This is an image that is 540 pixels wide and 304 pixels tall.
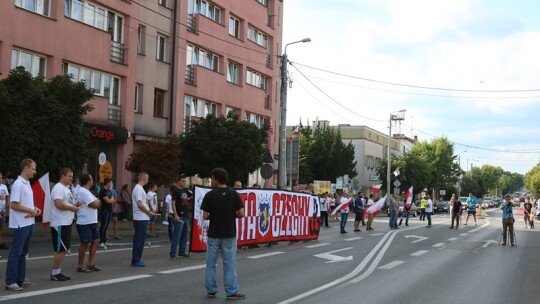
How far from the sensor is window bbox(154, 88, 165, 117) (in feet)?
106

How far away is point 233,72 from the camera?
39.7 m

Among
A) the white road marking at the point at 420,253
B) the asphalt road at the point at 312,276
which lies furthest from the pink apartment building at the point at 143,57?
the white road marking at the point at 420,253

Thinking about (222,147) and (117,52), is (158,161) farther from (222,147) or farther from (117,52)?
(117,52)

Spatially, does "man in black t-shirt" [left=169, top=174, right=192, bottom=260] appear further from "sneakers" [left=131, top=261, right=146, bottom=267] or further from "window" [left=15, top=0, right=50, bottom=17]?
"window" [left=15, top=0, right=50, bottom=17]

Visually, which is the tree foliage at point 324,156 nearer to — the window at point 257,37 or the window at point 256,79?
the window at point 256,79

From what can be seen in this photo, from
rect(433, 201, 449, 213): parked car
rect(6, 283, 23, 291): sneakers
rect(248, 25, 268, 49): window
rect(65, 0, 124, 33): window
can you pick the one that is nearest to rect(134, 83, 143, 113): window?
rect(65, 0, 124, 33): window

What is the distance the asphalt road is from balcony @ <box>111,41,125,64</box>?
12.3m

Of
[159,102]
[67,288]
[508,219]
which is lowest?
[67,288]

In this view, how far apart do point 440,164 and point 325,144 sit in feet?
115

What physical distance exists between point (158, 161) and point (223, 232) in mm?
18718

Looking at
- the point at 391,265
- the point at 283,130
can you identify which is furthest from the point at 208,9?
the point at 391,265

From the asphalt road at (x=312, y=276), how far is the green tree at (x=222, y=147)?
37.8 ft

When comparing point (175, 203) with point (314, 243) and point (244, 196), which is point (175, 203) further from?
point (314, 243)

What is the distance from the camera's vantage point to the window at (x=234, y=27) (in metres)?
39.2
